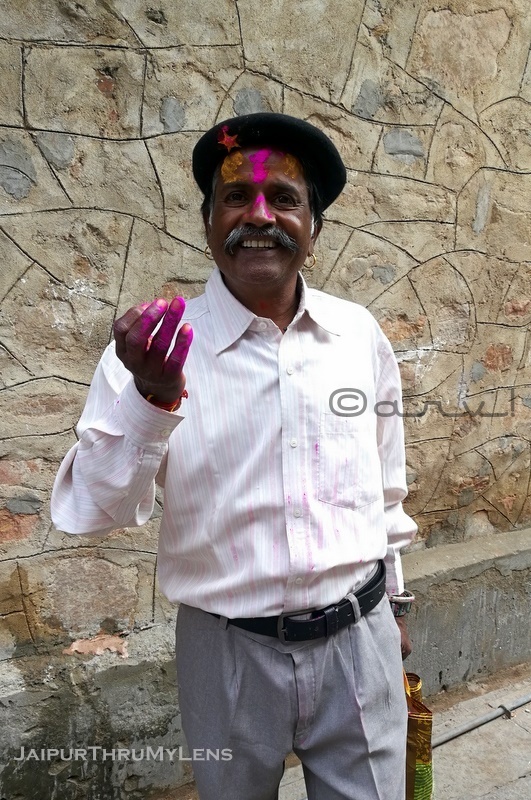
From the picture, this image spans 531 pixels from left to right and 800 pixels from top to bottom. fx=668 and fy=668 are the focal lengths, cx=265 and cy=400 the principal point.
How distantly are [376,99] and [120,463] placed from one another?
1.83 m

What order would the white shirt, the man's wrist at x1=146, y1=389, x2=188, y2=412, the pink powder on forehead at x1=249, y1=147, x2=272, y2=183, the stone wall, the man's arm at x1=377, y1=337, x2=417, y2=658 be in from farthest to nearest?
the stone wall → the man's arm at x1=377, y1=337, x2=417, y2=658 → the pink powder on forehead at x1=249, y1=147, x2=272, y2=183 → the white shirt → the man's wrist at x1=146, y1=389, x2=188, y2=412

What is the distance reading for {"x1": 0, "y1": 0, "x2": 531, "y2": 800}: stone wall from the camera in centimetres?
196

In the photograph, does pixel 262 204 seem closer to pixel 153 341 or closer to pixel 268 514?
pixel 153 341

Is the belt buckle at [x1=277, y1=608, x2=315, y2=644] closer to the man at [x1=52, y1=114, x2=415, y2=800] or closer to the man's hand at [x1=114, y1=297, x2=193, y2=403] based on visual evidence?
the man at [x1=52, y1=114, x2=415, y2=800]

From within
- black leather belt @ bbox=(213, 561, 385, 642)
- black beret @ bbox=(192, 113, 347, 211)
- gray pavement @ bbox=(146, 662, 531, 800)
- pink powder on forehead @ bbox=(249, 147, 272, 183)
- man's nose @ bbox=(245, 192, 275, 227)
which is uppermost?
black beret @ bbox=(192, 113, 347, 211)

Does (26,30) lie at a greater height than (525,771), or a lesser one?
greater

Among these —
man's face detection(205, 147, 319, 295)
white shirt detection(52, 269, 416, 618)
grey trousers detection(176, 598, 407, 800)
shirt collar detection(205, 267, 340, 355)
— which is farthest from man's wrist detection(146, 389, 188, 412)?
grey trousers detection(176, 598, 407, 800)

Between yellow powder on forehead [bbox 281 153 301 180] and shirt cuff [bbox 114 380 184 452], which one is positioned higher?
yellow powder on forehead [bbox 281 153 301 180]

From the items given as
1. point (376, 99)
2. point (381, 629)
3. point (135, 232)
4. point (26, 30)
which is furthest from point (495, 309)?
point (26, 30)

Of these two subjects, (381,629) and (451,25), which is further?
(451,25)

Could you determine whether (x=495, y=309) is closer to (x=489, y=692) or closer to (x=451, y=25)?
(x=451, y=25)

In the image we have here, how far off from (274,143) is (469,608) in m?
2.20

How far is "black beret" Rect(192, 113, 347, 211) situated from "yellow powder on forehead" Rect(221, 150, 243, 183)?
2 cm

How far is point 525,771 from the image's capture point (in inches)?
96.7
